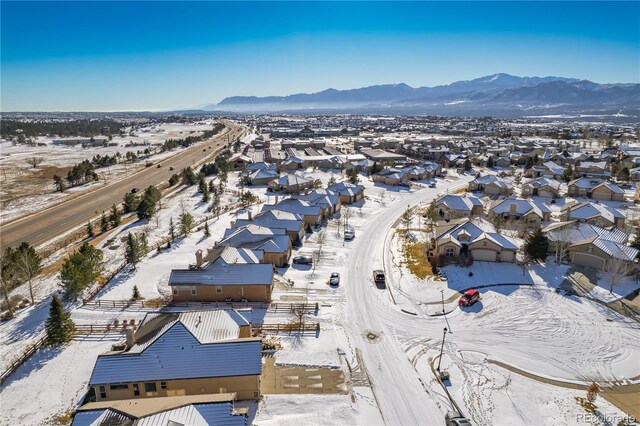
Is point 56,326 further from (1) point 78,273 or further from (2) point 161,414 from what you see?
(2) point 161,414

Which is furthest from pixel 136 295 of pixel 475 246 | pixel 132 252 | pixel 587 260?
pixel 587 260

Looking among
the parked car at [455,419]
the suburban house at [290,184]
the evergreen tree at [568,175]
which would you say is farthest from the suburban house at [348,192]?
the parked car at [455,419]

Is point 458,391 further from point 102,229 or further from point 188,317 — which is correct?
point 102,229

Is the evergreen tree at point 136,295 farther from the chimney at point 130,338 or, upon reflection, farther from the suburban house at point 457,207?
the suburban house at point 457,207

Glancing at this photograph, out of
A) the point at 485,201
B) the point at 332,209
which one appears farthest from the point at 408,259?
the point at 485,201

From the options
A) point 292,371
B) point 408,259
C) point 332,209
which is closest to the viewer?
point 292,371
